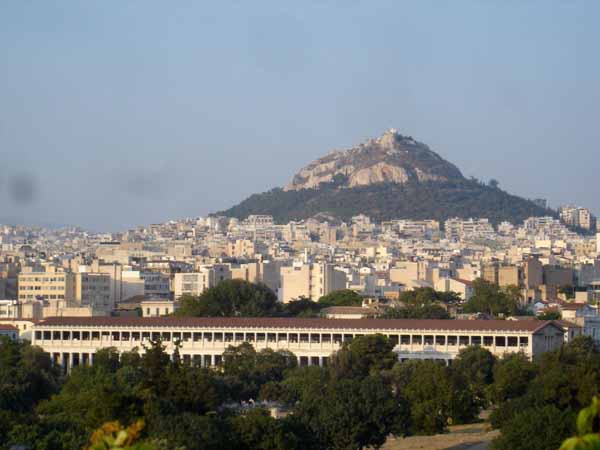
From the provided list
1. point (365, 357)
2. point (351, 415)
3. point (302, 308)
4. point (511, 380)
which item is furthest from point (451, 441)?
point (302, 308)

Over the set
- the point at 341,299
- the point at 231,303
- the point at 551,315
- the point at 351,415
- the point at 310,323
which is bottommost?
the point at 351,415

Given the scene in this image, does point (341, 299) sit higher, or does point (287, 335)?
point (341, 299)

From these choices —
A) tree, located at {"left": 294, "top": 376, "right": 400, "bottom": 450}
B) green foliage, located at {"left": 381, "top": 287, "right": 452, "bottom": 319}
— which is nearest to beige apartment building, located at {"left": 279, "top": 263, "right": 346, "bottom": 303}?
green foliage, located at {"left": 381, "top": 287, "right": 452, "bottom": 319}

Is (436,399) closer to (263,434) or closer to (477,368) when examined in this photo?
(263,434)

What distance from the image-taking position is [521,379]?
53.6 meters

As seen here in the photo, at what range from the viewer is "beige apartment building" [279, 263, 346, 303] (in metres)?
111

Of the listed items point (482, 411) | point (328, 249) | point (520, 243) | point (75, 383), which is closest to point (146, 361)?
point (75, 383)

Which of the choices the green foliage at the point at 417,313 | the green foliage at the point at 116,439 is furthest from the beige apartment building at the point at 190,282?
the green foliage at the point at 116,439

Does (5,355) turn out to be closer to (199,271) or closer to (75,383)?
(75,383)

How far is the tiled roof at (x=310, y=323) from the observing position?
7388 cm

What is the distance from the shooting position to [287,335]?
247 feet

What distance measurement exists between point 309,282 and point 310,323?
35755 mm

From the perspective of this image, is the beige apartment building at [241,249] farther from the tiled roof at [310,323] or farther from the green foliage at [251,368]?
the green foliage at [251,368]

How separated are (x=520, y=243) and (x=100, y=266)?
9118cm
